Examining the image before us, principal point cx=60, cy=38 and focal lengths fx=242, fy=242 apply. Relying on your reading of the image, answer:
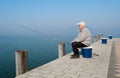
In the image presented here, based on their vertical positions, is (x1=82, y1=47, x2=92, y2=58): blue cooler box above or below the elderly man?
below

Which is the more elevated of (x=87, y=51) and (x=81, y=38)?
(x=81, y=38)

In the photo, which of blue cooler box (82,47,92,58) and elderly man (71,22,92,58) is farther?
blue cooler box (82,47,92,58)

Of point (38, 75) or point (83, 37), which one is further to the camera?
point (83, 37)

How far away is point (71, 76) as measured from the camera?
695 cm

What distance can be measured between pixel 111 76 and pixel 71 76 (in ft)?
4.53

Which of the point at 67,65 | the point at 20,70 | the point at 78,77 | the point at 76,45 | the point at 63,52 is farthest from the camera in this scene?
the point at 63,52

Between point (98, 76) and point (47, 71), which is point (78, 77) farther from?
point (47, 71)

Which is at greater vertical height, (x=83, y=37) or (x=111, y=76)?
(x=83, y=37)

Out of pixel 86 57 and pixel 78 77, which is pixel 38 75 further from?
pixel 86 57

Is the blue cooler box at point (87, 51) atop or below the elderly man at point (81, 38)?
below

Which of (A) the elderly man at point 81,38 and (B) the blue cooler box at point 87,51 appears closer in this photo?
(A) the elderly man at point 81,38

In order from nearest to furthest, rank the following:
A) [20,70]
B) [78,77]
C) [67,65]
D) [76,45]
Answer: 1. [78,77]
2. [20,70]
3. [67,65]
4. [76,45]

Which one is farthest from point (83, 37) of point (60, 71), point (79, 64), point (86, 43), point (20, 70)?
point (20, 70)

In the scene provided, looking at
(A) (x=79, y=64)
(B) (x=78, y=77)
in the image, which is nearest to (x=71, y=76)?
(B) (x=78, y=77)
